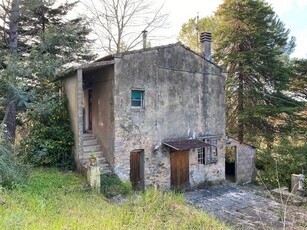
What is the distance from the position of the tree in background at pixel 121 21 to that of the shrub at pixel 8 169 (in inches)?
686

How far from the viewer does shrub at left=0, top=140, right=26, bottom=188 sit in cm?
Answer: 873

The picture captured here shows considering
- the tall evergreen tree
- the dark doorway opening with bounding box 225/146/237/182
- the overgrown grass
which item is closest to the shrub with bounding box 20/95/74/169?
the overgrown grass

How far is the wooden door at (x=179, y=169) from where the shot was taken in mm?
15141

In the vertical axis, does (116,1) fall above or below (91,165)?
above

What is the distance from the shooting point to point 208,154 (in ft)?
55.0

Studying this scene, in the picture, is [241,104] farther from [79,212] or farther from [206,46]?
[79,212]

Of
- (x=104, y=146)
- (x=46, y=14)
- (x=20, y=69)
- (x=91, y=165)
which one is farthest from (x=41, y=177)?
(x=46, y=14)

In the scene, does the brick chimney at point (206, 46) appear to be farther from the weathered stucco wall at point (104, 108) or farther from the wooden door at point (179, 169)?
the weathered stucco wall at point (104, 108)

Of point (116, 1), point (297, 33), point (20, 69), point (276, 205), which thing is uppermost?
point (116, 1)

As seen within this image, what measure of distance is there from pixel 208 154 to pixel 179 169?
96.4 inches

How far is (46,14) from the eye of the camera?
2048 cm

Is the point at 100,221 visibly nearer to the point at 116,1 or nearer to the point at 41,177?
the point at 41,177

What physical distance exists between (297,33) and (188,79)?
14.3m

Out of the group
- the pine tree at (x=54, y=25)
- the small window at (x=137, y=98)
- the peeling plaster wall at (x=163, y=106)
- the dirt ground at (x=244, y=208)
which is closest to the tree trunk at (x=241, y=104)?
the peeling plaster wall at (x=163, y=106)
